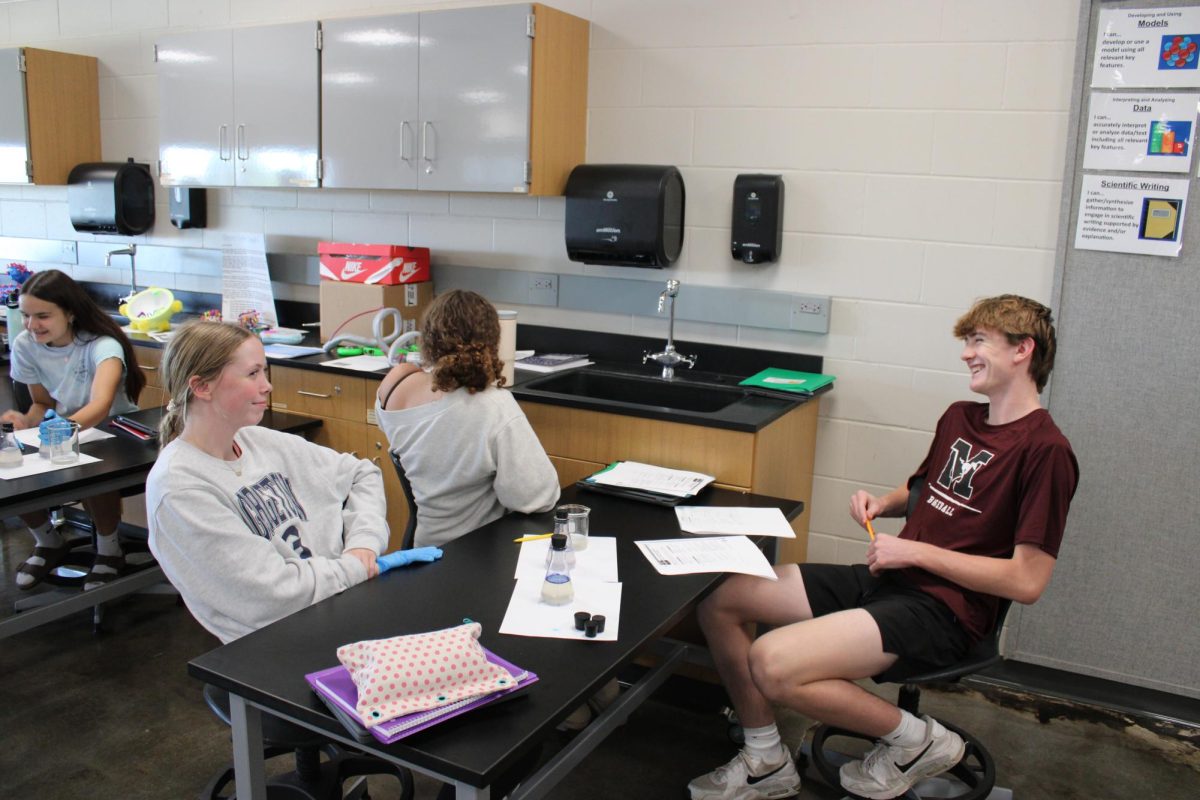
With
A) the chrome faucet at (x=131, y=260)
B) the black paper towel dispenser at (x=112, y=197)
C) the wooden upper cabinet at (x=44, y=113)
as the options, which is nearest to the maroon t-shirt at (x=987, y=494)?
the chrome faucet at (x=131, y=260)

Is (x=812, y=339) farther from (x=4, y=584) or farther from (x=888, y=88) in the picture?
(x=4, y=584)

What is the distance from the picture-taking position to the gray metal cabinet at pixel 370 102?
3.66 meters

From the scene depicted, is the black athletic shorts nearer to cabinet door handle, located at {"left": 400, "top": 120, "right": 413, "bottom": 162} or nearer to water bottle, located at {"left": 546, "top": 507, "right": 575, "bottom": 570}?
water bottle, located at {"left": 546, "top": 507, "right": 575, "bottom": 570}

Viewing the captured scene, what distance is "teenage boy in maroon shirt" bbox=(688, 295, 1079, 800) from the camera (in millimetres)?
2127

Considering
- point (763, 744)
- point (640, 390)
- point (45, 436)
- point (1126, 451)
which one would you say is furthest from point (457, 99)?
point (1126, 451)

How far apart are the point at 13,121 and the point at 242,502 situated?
3.94 metres

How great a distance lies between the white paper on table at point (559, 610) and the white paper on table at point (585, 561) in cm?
3

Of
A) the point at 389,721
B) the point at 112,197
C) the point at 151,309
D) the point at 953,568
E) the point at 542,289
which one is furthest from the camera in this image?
the point at 112,197

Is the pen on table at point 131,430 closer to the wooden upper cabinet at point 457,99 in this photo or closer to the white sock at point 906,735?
the wooden upper cabinet at point 457,99

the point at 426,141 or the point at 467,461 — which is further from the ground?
the point at 426,141

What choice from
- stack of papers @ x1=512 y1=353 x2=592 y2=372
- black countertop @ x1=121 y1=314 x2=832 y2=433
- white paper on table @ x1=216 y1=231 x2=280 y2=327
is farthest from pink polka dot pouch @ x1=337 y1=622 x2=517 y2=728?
white paper on table @ x1=216 y1=231 x2=280 y2=327

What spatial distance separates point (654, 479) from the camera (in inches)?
109

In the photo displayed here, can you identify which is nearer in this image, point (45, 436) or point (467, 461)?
point (467, 461)

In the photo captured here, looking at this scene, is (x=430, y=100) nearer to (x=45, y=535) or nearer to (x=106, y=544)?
(x=106, y=544)
